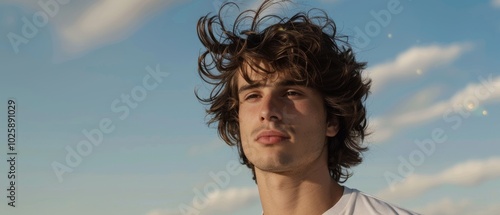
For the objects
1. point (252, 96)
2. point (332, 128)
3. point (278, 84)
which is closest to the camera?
point (278, 84)

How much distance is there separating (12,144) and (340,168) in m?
7.33

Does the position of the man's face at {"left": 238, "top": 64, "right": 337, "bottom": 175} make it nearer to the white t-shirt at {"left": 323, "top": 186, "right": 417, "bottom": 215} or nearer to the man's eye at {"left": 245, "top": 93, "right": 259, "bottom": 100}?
→ the man's eye at {"left": 245, "top": 93, "right": 259, "bottom": 100}

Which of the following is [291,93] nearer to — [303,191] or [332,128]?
[332,128]

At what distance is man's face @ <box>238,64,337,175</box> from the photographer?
6.60 meters

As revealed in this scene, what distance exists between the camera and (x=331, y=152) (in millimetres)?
7859

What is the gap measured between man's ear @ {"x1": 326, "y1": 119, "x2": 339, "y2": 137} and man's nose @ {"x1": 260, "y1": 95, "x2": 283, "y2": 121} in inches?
38.9

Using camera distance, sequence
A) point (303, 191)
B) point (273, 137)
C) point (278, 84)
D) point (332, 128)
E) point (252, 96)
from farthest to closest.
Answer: point (332, 128) < point (252, 96) < point (278, 84) < point (303, 191) < point (273, 137)

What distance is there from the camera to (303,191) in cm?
680

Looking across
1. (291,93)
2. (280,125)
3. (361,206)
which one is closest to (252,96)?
(291,93)

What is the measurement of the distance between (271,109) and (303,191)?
1018mm

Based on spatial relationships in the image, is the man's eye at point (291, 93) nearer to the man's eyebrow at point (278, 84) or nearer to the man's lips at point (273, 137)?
the man's eyebrow at point (278, 84)

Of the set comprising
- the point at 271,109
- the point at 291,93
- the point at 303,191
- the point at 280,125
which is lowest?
the point at 303,191

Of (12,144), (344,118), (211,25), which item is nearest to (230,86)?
(211,25)

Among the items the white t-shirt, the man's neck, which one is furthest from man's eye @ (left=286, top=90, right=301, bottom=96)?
the white t-shirt
